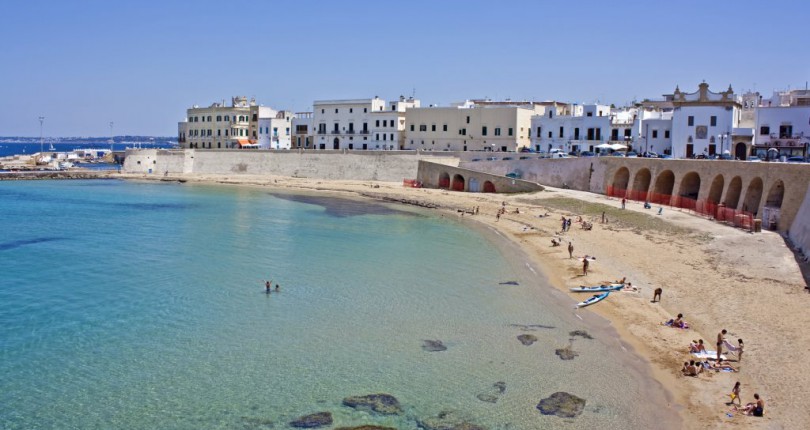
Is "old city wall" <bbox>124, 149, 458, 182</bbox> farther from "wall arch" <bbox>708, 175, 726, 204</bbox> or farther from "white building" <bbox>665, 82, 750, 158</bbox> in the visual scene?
"wall arch" <bbox>708, 175, 726, 204</bbox>

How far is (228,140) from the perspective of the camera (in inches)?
3588

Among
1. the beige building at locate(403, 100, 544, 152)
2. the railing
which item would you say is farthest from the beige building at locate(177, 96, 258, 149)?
the railing

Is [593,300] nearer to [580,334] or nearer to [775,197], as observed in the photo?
[580,334]

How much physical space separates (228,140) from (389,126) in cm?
2517

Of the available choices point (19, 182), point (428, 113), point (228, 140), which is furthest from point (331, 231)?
point (19, 182)

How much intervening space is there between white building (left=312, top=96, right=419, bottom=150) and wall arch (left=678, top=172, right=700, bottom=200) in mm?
34764

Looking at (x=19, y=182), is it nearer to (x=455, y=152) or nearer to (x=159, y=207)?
(x=159, y=207)

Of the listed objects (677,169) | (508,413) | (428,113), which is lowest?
(508,413)

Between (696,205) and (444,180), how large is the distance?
86.4 feet

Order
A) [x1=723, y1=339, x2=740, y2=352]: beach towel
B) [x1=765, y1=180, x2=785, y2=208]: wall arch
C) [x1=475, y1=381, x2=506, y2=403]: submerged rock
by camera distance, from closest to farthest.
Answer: [x1=475, y1=381, x2=506, y2=403]: submerged rock, [x1=723, y1=339, x2=740, y2=352]: beach towel, [x1=765, y1=180, x2=785, y2=208]: wall arch

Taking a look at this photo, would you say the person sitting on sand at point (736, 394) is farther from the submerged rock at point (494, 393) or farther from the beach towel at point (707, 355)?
the submerged rock at point (494, 393)

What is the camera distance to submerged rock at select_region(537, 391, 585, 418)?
16.5 meters

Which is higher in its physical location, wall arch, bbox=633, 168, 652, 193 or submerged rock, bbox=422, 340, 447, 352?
wall arch, bbox=633, 168, 652, 193

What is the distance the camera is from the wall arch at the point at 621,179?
169ft
